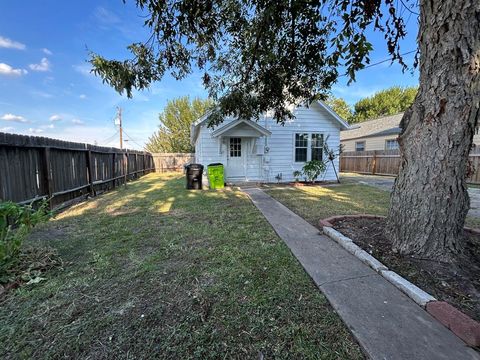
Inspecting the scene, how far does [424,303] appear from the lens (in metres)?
1.91

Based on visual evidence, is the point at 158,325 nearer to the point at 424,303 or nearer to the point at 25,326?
the point at 25,326

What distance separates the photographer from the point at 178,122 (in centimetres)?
2822

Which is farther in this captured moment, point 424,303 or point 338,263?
point 338,263

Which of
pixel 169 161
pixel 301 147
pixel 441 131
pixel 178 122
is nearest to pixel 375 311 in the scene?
pixel 441 131

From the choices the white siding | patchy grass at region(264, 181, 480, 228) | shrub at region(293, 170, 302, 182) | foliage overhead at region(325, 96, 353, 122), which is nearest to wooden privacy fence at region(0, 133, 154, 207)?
patchy grass at region(264, 181, 480, 228)

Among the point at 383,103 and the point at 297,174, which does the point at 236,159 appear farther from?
the point at 383,103

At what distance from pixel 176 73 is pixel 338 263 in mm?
4473

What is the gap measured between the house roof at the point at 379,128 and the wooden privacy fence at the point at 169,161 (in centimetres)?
1585

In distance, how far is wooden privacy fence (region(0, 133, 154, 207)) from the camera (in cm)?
393

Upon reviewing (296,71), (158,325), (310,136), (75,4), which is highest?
(75,4)

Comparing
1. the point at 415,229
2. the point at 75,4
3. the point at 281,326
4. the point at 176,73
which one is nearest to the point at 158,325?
the point at 281,326

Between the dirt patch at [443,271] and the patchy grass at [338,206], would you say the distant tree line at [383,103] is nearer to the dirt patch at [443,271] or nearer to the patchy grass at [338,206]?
the patchy grass at [338,206]

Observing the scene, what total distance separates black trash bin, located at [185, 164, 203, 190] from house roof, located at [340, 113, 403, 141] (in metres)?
13.7

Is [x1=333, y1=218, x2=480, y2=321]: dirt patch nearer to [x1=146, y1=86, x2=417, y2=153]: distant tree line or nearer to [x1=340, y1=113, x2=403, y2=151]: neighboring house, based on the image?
[x1=340, y1=113, x2=403, y2=151]: neighboring house
